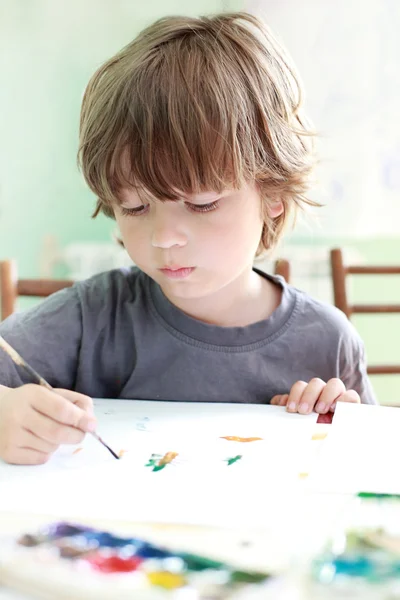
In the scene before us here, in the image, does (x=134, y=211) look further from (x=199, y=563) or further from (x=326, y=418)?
(x=199, y=563)

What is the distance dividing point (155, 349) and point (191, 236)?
0.21 metres

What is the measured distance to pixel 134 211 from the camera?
2.71ft

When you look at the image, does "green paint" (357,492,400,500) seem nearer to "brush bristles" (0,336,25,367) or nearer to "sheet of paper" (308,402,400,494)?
"sheet of paper" (308,402,400,494)

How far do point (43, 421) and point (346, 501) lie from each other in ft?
0.87

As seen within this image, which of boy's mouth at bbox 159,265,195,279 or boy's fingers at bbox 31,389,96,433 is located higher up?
boy's mouth at bbox 159,265,195,279

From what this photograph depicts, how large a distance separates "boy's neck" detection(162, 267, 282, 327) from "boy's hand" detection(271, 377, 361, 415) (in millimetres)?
181

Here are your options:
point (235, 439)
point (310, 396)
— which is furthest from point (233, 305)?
point (235, 439)

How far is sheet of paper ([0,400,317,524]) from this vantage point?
0.52 metres

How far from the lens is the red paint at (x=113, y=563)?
1.35 feet

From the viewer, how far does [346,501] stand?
0.52 meters

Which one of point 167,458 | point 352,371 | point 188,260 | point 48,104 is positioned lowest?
point 352,371

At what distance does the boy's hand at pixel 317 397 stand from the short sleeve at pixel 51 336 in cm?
30

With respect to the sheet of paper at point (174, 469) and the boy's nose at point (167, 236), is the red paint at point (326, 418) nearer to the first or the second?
the sheet of paper at point (174, 469)

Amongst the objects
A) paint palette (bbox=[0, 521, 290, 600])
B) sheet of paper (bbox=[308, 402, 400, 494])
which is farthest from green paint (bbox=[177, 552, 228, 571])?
sheet of paper (bbox=[308, 402, 400, 494])
